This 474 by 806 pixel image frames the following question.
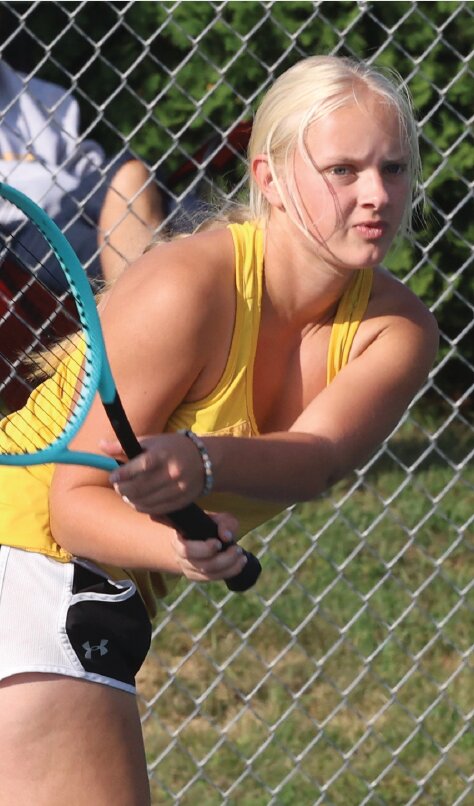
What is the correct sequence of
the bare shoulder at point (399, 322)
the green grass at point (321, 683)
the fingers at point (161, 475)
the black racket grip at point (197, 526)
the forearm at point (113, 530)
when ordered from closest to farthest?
1. the fingers at point (161, 475)
2. the black racket grip at point (197, 526)
3. the forearm at point (113, 530)
4. the bare shoulder at point (399, 322)
5. the green grass at point (321, 683)

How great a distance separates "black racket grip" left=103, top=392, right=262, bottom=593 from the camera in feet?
5.80

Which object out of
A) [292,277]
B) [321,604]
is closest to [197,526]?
[292,277]

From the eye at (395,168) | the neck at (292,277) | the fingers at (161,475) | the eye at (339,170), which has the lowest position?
the fingers at (161,475)

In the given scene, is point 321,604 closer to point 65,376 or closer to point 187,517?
point 65,376

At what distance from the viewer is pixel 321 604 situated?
13.4 ft

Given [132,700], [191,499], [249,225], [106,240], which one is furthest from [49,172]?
[191,499]

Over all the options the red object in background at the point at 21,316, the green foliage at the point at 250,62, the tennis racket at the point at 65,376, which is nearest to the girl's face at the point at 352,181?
the tennis racket at the point at 65,376

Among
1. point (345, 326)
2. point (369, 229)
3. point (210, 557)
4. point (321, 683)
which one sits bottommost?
point (321, 683)

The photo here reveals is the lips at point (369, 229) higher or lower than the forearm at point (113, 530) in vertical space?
higher

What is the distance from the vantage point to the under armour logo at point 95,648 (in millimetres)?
2211

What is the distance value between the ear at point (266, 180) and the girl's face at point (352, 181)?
0.22 ft

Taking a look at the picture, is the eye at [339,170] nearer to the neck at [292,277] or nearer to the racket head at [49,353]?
the neck at [292,277]

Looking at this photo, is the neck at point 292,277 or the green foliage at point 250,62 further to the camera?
the green foliage at point 250,62

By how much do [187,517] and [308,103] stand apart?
2.27 ft
